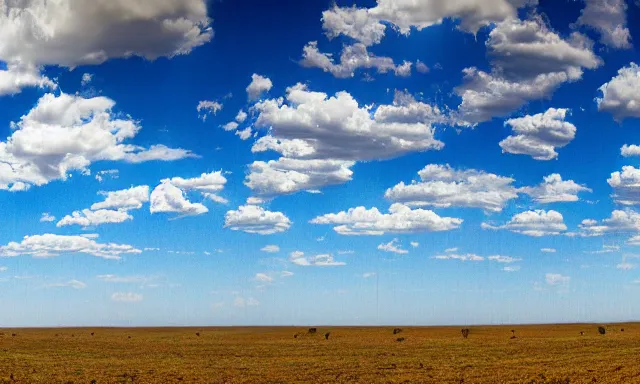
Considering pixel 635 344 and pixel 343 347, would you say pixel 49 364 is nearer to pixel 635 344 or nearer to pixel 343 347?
pixel 343 347

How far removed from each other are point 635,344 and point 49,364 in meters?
53.1

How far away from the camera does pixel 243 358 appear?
54188 mm

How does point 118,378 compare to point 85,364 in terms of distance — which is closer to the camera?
point 118,378

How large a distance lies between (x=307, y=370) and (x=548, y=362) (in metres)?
16.8

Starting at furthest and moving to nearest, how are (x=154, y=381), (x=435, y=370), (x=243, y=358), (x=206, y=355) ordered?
(x=206, y=355), (x=243, y=358), (x=435, y=370), (x=154, y=381)

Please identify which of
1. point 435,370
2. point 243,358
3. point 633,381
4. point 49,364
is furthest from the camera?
point 243,358

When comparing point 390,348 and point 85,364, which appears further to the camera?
point 390,348

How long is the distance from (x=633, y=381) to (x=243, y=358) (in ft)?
96.9

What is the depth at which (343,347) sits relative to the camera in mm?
66062

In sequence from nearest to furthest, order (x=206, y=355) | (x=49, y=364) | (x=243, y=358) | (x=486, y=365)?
(x=486, y=365) → (x=49, y=364) → (x=243, y=358) → (x=206, y=355)

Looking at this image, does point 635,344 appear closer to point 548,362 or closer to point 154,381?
point 548,362

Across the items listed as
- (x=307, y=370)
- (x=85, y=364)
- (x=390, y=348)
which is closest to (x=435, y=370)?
(x=307, y=370)

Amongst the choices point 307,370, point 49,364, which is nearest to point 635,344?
point 307,370

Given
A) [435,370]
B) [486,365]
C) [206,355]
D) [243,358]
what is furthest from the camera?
[206,355]
